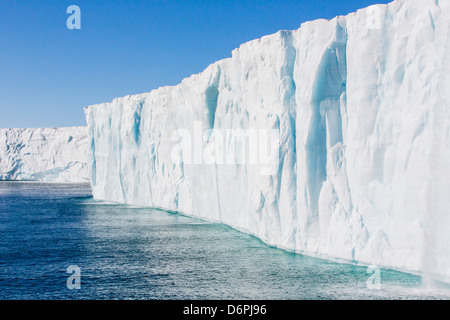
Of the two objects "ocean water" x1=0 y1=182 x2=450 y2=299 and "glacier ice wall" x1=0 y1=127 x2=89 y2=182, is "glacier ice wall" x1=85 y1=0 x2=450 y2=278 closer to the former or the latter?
"ocean water" x1=0 y1=182 x2=450 y2=299

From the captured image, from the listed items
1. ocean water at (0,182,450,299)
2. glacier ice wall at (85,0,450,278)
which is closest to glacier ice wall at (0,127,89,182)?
ocean water at (0,182,450,299)

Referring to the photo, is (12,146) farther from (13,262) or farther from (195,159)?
(13,262)

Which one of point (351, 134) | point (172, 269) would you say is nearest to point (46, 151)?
point (172, 269)

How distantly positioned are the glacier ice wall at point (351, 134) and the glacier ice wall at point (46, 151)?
127ft

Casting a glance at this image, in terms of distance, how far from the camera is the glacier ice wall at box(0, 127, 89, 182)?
53.5 metres

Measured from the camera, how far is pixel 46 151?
5422 cm

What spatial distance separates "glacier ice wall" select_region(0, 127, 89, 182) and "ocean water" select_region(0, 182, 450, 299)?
35595 millimetres

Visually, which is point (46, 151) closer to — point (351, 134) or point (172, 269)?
point (172, 269)

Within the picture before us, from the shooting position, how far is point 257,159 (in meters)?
14.9

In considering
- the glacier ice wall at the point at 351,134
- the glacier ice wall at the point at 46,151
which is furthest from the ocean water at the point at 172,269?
the glacier ice wall at the point at 46,151

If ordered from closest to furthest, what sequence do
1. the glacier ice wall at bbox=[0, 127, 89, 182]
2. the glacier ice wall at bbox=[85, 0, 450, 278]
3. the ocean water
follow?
the ocean water
the glacier ice wall at bbox=[85, 0, 450, 278]
the glacier ice wall at bbox=[0, 127, 89, 182]

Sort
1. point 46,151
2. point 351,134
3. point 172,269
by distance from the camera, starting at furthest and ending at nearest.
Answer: point 46,151 < point 172,269 < point 351,134

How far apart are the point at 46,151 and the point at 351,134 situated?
48.5 metres

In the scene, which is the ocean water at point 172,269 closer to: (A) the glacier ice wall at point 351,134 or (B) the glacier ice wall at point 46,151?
(A) the glacier ice wall at point 351,134
